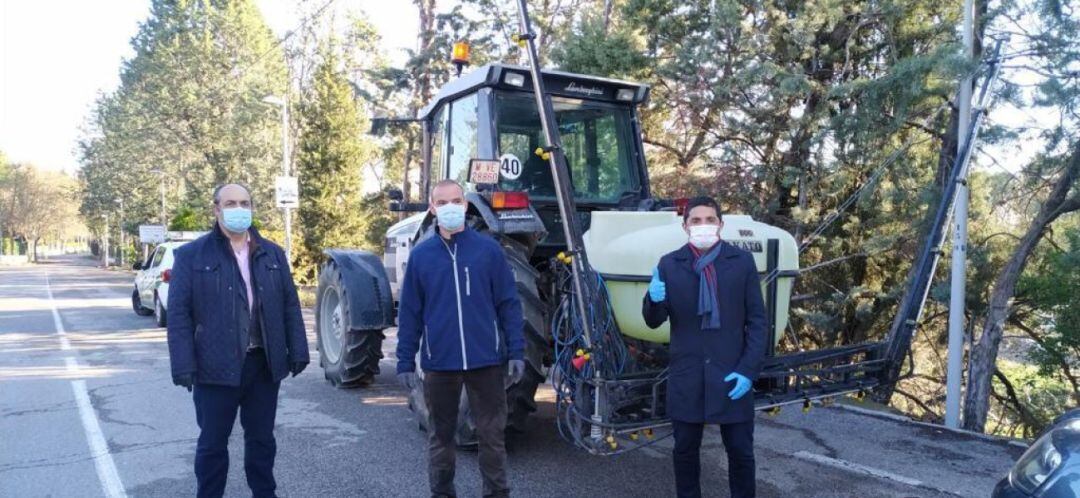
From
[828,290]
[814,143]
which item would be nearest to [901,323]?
[814,143]

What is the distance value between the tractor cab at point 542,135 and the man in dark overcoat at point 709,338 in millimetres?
1762

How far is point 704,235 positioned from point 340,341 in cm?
514

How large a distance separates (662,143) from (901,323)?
305 inches

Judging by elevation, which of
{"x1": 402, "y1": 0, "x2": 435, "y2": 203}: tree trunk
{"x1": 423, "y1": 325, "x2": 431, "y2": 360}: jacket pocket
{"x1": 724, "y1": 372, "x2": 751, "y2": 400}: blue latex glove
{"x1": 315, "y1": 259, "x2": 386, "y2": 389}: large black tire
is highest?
{"x1": 402, "y1": 0, "x2": 435, "y2": 203}: tree trunk

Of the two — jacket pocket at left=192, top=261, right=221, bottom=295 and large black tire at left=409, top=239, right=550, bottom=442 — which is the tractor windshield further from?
jacket pocket at left=192, top=261, right=221, bottom=295

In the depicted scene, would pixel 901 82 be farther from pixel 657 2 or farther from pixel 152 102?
pixel 152 102

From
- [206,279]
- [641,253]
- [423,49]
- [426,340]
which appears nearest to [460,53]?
[641,253]

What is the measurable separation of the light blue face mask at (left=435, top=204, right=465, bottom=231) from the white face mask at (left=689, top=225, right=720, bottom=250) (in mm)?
1217

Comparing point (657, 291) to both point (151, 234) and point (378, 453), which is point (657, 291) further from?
point (151, 234)

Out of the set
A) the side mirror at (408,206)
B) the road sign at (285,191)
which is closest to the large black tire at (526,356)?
the side mirror at (408,206)

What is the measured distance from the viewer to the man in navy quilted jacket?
3.89 m

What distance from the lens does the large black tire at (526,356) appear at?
4.89 m

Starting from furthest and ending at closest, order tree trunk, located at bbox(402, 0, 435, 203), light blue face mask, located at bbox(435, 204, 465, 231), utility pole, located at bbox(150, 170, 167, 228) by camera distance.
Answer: utility pole, located at bbox(150, 170, 167, 228), tree trunk, located at bbox(402, 0, 435, 203), light blue face mask, located at bbox(435, 204, 465, 231)

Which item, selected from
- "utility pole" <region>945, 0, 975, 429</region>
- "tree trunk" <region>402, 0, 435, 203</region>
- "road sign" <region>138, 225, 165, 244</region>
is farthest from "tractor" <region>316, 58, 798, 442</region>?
"road sign" <region>138, 225, 165, 244</region>
